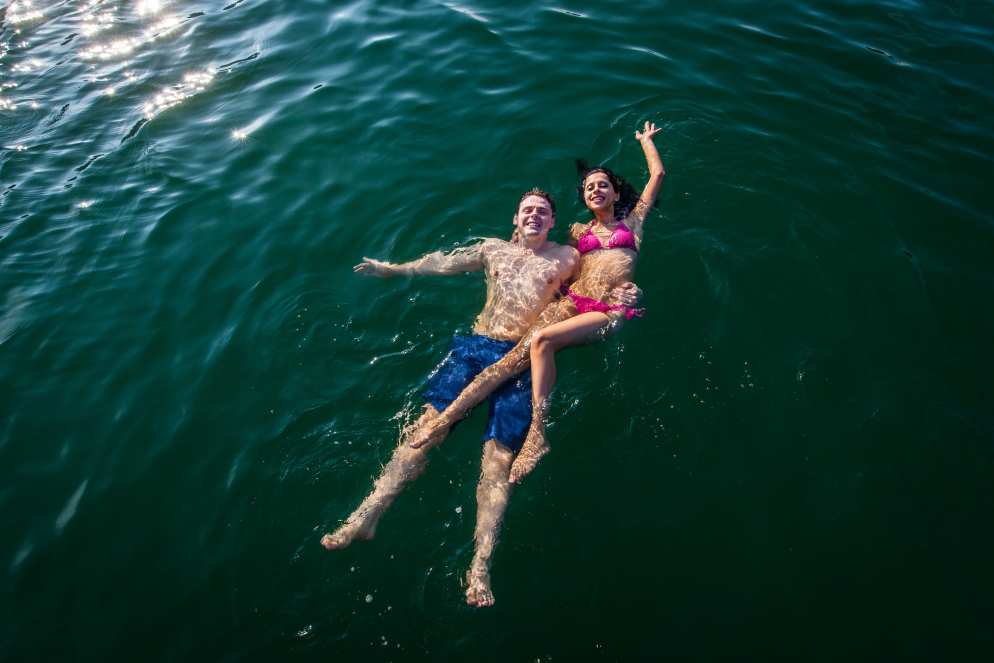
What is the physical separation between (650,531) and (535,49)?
7718 mm

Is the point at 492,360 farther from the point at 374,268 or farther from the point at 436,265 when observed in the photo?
the point at 374,268

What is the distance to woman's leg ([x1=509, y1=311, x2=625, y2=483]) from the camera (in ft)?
14.1

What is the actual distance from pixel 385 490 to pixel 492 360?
145cm

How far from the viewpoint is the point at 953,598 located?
144 inches

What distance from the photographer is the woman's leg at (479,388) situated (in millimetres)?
4449

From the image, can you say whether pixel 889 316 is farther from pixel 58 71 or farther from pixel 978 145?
pixel 58 71

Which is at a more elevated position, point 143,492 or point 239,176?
point 239,176

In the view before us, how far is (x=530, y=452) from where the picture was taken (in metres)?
4.29

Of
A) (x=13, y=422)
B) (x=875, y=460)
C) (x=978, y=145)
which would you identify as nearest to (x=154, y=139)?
(x=13, y=422)

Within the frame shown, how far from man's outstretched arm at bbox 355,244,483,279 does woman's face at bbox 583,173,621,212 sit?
1333mm

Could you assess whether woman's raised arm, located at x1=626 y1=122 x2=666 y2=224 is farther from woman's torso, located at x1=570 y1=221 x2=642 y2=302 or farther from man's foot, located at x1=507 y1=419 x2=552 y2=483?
man's foot, located at x1=507 y1=419 x2=552 y2=483

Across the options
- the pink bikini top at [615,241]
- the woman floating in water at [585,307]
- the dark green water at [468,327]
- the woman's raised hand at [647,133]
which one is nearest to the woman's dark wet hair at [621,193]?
the woman floating in water at [585,307]

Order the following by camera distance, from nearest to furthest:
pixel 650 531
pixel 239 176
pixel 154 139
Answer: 1. pixel 650 531
2. pixel 239 176
3. pixel 154 139

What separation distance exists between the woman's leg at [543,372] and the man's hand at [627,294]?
576 mm
